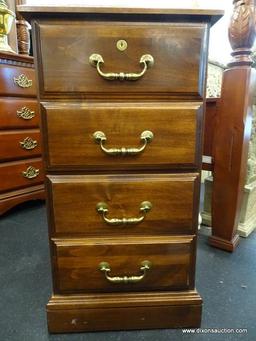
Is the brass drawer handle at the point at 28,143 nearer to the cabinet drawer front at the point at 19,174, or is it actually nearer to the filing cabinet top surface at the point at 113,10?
the cabinet drawer front at the point at 19,174

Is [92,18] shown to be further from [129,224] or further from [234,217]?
[234,217]

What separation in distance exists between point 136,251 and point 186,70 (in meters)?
0.44

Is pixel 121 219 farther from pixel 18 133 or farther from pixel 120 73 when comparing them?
pixel 18 133

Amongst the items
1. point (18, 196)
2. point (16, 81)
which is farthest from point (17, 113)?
point (18, 196)

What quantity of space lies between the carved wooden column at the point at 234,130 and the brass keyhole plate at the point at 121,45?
0.57 m

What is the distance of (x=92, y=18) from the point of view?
53 cm

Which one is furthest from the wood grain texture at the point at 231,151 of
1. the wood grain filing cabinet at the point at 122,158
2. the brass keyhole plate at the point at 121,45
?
the brass keyhole plate at the point at 121,45

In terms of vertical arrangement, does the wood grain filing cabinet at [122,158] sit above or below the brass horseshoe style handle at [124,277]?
above

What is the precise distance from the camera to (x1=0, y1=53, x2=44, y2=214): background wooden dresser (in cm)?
131

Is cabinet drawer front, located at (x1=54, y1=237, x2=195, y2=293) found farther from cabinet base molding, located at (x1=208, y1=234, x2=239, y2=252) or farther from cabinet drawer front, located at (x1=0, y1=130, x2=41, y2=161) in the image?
cabinet drawer front, located at (x1=0, y1=130, x2=41, y2=161)

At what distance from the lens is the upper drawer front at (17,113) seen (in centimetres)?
132

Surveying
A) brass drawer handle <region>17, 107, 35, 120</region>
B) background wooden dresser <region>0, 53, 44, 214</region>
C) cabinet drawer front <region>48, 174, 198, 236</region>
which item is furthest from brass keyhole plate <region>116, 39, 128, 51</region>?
brass drawer handle <region>17, 107, 35, 120</region>

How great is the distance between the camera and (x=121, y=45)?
537 millimetres

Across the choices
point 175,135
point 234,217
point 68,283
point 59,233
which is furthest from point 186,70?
point 234,217
